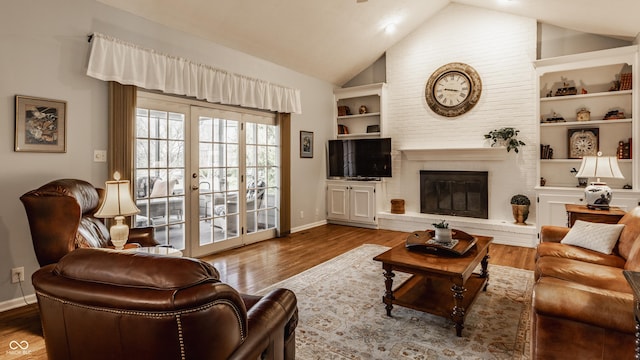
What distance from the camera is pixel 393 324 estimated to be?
2.59 metres

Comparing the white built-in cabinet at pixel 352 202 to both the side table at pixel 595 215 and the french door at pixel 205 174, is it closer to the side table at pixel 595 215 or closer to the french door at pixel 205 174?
the french door at pixel 205 174

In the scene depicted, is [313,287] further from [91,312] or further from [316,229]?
[316,229]

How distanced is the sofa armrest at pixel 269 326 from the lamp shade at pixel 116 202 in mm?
1633

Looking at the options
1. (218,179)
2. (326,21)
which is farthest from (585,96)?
(218,179)

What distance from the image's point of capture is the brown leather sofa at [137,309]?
0.93 m

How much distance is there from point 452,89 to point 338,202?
2911 mm

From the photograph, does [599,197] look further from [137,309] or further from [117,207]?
[117,207]

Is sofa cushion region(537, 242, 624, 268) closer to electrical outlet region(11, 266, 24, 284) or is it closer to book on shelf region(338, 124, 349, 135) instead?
book on shelf region(338, 124, 349, 135)

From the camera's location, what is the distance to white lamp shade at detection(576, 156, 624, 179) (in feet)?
12.1

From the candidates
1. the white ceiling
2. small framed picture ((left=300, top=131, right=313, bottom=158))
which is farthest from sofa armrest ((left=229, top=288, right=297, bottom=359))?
small framed picture ((left=300, top=131, right=313, bottom=158))

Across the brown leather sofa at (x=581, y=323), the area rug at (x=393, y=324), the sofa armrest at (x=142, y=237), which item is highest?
the sofa armrest at (x=142, y=237)

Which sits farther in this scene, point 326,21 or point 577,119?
point 326,21

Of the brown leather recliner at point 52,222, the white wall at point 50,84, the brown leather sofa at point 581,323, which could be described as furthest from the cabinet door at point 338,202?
the brown leather sofa at point 581,323

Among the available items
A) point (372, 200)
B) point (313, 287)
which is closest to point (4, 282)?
point (313, 287)
